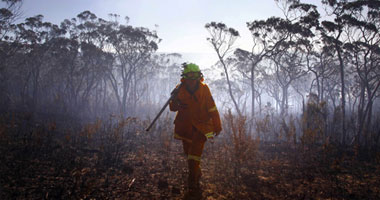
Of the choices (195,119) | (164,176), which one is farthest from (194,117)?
(164,176)

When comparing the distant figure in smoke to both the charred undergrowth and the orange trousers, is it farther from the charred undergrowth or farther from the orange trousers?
the charred undergrowth

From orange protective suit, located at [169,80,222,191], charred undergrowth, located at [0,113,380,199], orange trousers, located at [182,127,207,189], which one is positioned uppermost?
orange protective suit, located at [169,80,222,191]

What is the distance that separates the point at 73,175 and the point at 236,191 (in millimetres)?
2420

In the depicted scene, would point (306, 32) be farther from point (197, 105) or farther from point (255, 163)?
point (197, 105)

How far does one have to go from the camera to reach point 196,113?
3.70 meters

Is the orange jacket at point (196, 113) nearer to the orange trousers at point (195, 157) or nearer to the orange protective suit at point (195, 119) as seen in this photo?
the orange protective suit at point (195, 119)

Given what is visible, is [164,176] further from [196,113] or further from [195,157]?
[196,113]

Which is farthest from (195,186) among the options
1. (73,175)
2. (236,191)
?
(73,175)

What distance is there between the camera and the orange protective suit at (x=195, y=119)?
3.55m

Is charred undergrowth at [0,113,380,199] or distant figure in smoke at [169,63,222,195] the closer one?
charred undergrowth at [0,113,380,199]

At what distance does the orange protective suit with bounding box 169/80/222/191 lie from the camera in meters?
3.55

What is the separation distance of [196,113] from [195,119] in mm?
95

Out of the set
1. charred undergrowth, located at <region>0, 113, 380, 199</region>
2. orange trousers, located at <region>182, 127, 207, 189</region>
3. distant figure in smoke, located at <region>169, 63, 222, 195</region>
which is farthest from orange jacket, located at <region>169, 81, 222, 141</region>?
charred undergrowth, located at <region>0, 113, 380, 199</region>

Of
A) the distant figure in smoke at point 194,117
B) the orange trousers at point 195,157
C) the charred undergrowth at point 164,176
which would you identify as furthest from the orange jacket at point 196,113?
the charred undergrowth at point 164,176
